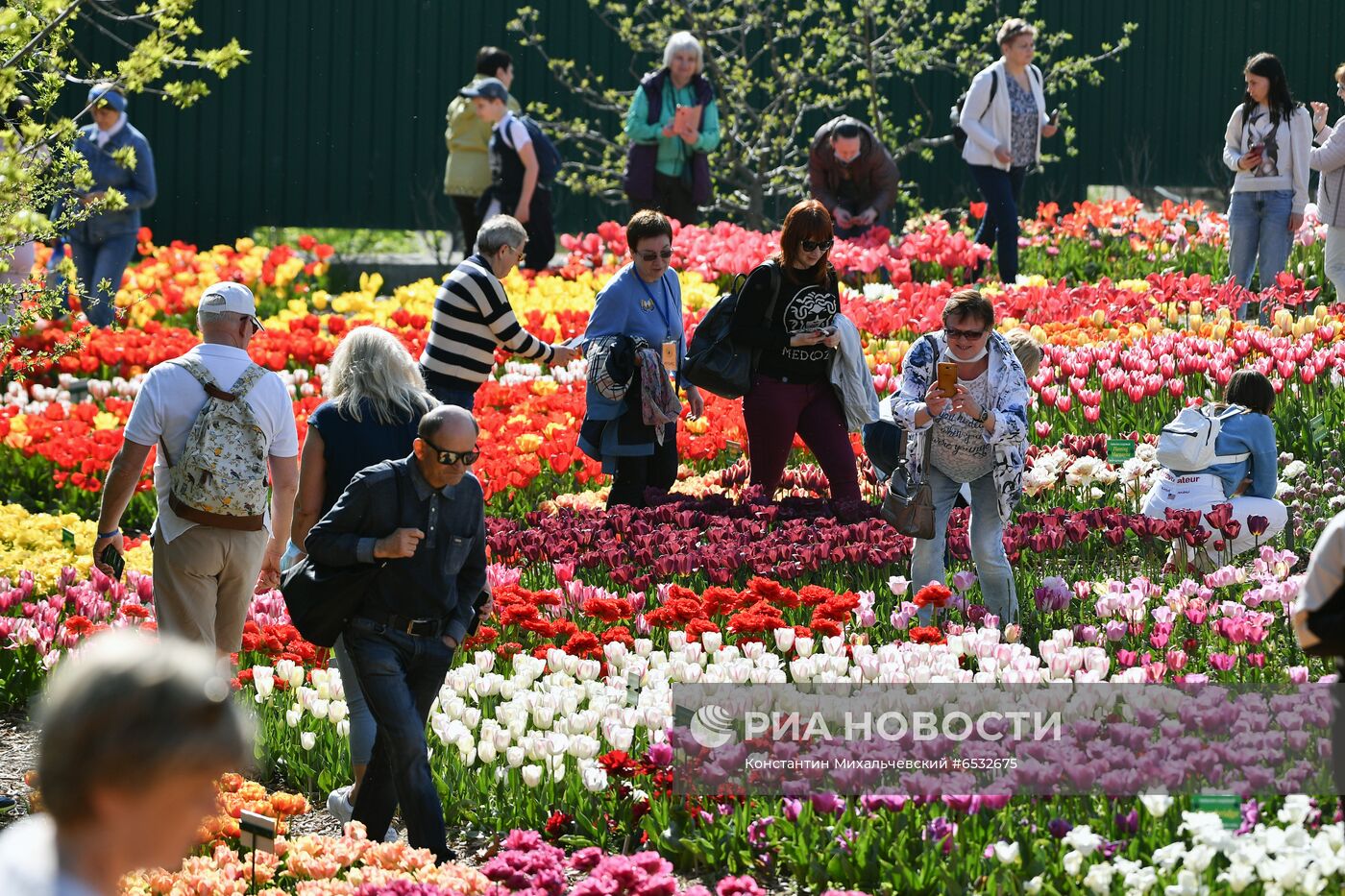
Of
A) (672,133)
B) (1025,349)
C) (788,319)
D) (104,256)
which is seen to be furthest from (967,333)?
(104,256)

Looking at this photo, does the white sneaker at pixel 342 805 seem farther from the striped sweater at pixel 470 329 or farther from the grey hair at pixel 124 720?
the grey hair at pixel 124 720

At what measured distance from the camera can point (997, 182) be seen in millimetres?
13359

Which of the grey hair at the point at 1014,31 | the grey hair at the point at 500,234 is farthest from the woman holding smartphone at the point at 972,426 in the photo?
the grey hair at the point at 1014,31

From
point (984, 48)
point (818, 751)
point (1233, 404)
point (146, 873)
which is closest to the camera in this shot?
point (146, 873)

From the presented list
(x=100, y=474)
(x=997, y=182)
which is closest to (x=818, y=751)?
(x=100, y=474)

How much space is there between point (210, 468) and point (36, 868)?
369cm

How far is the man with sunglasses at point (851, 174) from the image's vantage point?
13.4 meters

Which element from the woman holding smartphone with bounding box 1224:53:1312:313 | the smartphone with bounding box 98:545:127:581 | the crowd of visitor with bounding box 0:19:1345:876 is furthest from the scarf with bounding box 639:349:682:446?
the woman holding smartphone with bounding box 1224:53:1312:313

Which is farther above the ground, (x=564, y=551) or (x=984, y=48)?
(x=984, y=48)

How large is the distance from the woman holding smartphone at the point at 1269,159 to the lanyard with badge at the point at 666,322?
4.88 m

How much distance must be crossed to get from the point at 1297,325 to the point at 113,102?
7.92 m

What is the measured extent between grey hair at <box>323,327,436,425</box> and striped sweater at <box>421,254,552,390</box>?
2.33m

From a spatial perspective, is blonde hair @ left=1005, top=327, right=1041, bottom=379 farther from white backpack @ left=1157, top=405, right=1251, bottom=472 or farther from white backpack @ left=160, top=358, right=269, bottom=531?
white backpack @ left=160, top=358, right=269, bottom=531

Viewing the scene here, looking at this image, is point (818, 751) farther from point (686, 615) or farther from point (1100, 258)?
point (1100, 258)
